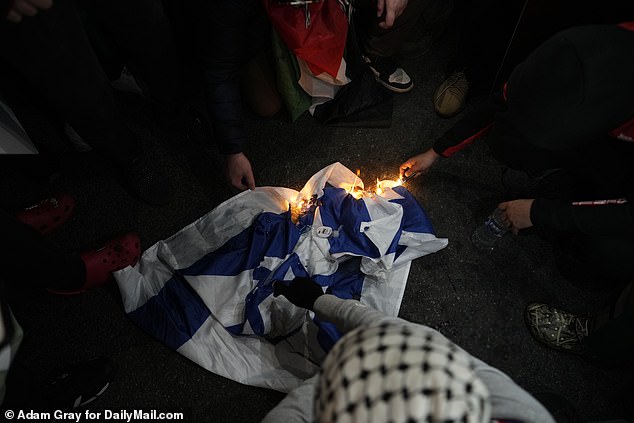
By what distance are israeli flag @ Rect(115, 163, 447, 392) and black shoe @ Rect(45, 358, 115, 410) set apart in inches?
7.3

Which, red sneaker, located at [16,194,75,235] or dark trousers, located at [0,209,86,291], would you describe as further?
red sneaker, located at [16,194,75,235]

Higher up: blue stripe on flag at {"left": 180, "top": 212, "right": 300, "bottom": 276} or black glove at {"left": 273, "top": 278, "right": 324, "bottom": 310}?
black glove at {"left": 273, "top": 278, "right": 324, "bottom": 310}

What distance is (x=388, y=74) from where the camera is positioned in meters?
2.08

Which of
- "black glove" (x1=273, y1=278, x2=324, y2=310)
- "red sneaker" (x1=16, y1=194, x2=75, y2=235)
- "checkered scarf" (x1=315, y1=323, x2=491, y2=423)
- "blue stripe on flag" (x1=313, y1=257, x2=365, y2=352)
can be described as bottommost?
"blue stripe on flag" (x1=313, y1=257, x2=365, y2=352)

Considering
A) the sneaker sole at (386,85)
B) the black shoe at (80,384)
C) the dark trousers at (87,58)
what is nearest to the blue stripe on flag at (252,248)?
the black shoe at (80,384)

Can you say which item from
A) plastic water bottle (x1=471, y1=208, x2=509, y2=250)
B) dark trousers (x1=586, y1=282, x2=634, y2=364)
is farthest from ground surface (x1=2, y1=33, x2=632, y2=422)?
dark trousers (x1=586, y1=282, x2=634, y2=364)

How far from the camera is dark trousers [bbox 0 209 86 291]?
112 centimetres

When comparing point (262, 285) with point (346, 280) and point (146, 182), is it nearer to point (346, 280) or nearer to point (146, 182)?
point (346, 280)

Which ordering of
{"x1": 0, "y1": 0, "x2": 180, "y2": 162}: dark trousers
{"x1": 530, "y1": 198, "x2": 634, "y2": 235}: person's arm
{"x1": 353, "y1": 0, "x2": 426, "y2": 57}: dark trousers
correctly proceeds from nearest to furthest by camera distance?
1. {"x1": 0, "y1": 0, "x2": 180, "y2": 162}: dark trousers
2. {"x1": 530, "y1": 198, "x2": 634, "y2": 235}: person's arm
3. {"x1": 353, "y1": 0, "x2": 426, "y2": 57}: dark trousers

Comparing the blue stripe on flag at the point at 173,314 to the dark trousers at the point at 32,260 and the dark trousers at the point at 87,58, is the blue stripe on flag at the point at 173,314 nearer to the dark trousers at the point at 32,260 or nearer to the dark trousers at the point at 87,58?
the dark trousers at the point at 32,260

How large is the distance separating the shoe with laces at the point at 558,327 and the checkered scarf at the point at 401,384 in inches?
45.6

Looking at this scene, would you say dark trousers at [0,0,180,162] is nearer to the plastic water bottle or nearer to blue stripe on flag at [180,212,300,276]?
blue stripe on flag at [180,212,300,276]

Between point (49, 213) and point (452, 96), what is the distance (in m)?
1.87

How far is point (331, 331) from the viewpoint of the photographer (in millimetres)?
1256
